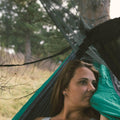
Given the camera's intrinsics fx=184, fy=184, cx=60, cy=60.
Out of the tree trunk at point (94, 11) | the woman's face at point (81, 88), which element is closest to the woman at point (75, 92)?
the woman's face at point (81, 88)

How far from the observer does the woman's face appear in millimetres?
1293

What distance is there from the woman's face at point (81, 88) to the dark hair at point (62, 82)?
37mm

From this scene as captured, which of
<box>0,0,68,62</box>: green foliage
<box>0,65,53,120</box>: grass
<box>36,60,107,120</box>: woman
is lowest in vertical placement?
<box>36,60,107,120</box>: woman

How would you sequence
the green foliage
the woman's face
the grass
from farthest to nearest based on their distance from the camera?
the grass → the green foliage → the woman's face

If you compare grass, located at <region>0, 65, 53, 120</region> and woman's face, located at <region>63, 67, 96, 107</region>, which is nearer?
woman's face, located at <region>63, 67, 96, 107</region>

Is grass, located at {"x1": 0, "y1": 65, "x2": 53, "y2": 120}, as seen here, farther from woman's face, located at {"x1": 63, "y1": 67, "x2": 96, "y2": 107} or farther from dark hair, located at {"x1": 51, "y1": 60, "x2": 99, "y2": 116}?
woman's face, located at {"x1": 63, "y1": 67, "x2": 96, "y2": 107}

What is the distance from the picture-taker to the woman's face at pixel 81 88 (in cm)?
129

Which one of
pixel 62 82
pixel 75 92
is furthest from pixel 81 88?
pixel 62 82

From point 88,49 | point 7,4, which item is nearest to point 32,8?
point 7,4

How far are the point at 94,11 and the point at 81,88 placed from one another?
0.64 m

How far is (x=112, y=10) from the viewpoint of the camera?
1.47m

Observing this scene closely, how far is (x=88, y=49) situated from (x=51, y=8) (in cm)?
39

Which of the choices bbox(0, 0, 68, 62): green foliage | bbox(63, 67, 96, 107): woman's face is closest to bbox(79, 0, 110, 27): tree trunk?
bbox(0, 0, 68, 62): green foliage

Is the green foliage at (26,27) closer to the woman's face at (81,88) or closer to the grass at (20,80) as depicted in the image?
the grass at (20,80)
